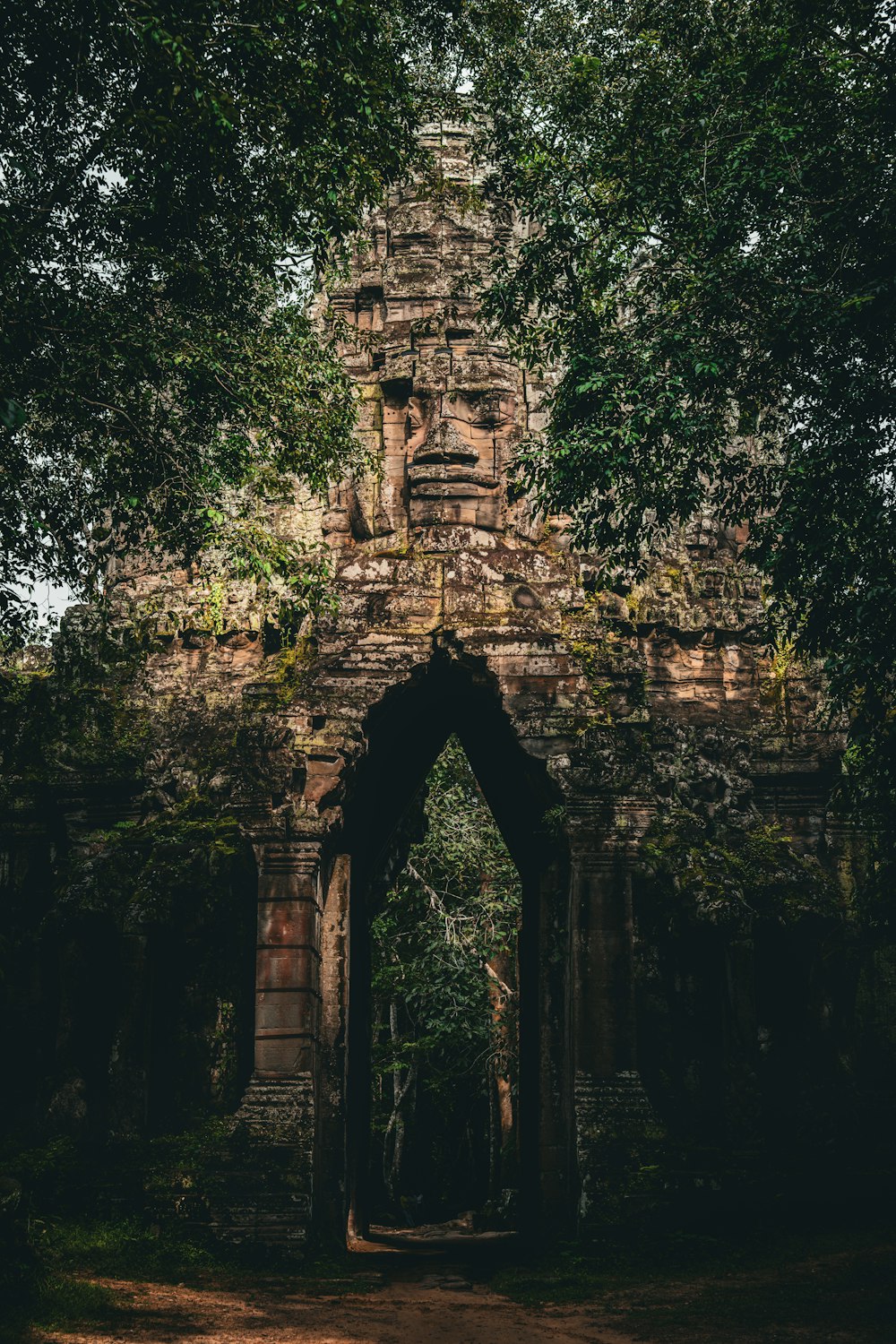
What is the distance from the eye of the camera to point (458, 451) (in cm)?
1545

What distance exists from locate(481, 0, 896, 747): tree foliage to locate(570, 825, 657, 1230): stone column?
2978 mm

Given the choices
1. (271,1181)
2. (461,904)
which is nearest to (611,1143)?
(271,1181)

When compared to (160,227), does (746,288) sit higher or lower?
lower

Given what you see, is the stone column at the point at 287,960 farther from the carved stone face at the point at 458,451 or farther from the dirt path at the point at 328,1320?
the carved stone face at the point at 458,451

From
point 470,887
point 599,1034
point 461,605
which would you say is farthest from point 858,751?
point 470,887

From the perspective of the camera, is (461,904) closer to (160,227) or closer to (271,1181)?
(271,1181)

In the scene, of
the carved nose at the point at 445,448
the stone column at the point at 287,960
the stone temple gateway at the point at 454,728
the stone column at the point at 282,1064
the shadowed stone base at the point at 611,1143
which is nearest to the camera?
the shadowed stone base at the point at 611,1143

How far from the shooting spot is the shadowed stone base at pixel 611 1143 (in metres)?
11.1

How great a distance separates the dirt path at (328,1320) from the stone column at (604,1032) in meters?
1.42

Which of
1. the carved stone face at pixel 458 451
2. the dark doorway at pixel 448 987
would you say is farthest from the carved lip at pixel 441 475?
the dark doorway at pixel 448 987

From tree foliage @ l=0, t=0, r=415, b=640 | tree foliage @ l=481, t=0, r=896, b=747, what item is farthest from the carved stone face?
tree foliage @ l=0, t=0, r=415, b=640

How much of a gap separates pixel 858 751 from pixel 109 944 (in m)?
7.38

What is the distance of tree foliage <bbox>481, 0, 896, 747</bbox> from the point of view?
967cm

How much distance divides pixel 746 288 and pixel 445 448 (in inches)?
219
